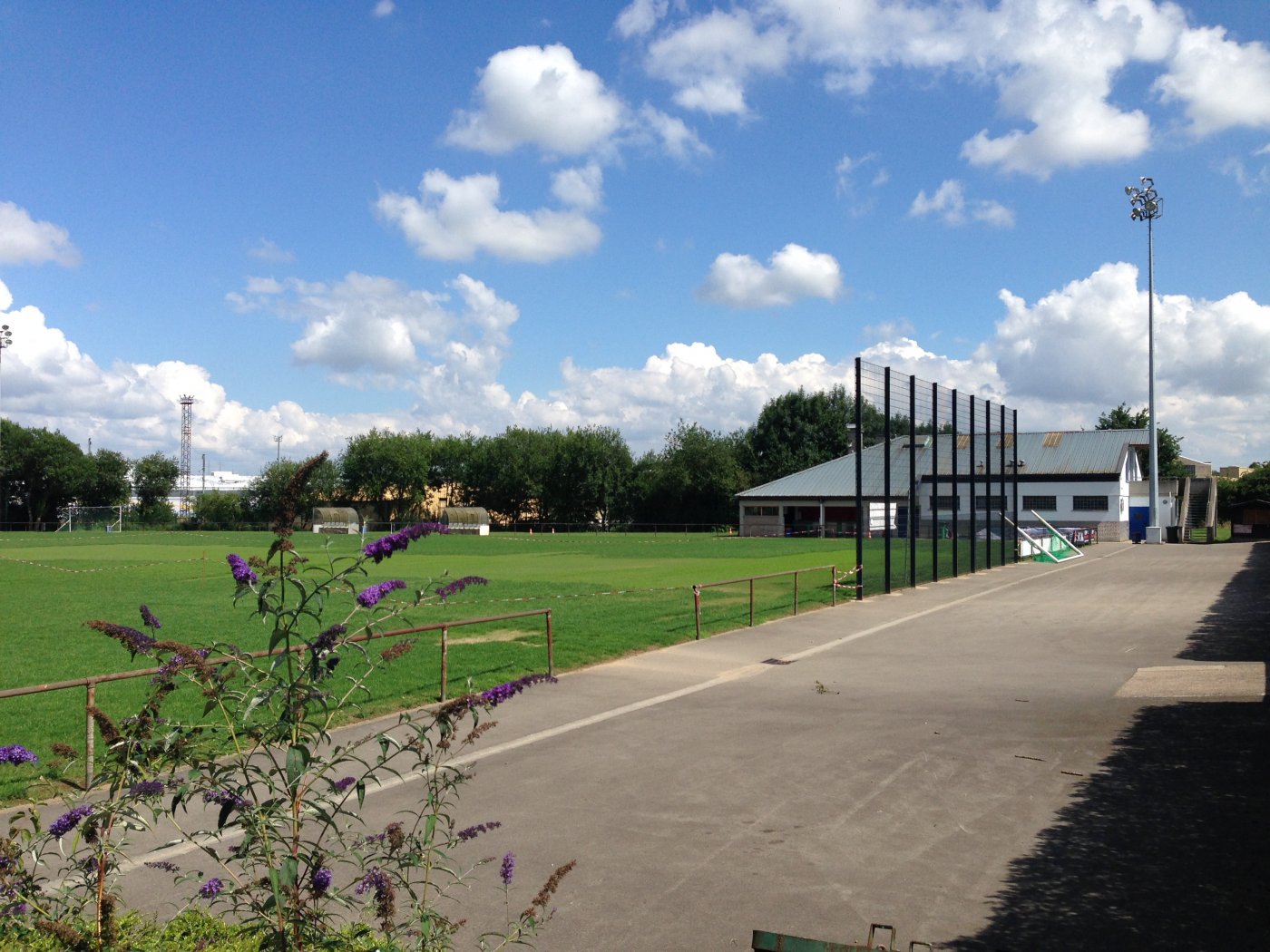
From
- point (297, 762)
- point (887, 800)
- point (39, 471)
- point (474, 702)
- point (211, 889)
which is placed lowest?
point (887, 800)

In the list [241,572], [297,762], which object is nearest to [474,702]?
[297,762]

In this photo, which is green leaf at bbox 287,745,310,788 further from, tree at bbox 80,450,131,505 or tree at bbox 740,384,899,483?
tree at bbox 80,450,131,505

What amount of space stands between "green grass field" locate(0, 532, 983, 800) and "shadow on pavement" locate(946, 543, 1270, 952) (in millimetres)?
3937

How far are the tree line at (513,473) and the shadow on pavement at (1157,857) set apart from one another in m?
89.7

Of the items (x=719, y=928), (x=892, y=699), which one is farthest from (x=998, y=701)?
(x=719, y=928)

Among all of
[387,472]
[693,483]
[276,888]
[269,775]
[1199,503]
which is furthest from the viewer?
[387,472]

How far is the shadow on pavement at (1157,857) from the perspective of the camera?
215 inches

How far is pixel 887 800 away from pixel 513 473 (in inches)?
4231

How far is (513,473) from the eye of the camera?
114 m

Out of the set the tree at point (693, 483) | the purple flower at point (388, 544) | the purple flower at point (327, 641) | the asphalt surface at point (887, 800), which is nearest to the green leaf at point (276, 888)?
the purple flower at point (327, 641)

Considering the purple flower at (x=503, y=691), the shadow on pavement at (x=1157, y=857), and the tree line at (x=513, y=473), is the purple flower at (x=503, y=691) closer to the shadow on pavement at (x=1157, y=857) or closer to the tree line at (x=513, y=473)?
the shadow on pavement at (x=1157, y=857)

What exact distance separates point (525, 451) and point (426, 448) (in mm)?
12392

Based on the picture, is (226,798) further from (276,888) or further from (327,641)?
(327,641)

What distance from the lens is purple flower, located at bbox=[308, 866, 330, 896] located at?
319 cm
